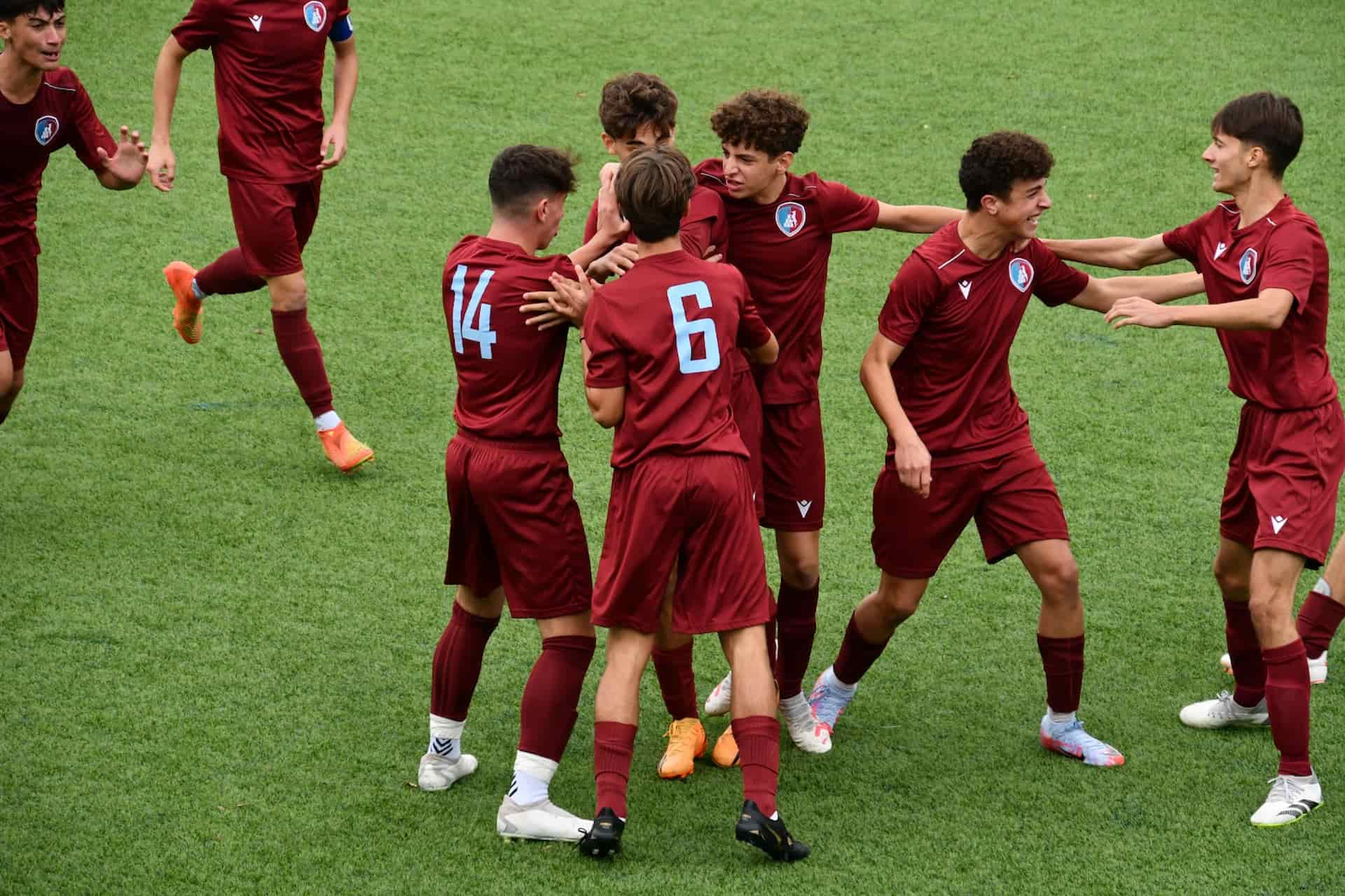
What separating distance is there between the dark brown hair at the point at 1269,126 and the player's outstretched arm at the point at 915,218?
827 mm

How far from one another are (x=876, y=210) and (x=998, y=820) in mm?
1796

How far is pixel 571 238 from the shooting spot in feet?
28.0

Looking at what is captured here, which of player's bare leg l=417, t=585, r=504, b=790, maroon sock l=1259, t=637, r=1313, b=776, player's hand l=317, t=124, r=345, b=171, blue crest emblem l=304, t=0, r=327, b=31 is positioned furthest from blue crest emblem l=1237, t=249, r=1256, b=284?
blue crest emblem l=304, t=0, r=327, b=31

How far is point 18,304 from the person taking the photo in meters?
5.60

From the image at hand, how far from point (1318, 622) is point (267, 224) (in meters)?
4.10

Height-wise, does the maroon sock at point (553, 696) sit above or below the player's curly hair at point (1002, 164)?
below

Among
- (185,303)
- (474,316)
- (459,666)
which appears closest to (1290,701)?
(459,666)

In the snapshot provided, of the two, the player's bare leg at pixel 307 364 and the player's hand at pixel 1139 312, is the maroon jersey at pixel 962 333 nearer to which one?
the player's hand at pixel 1139 312

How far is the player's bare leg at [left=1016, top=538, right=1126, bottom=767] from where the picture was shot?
4.30m

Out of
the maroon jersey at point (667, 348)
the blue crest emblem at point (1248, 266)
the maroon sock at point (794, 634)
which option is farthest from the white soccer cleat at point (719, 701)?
the blue crest emblem at point (1248, 266)

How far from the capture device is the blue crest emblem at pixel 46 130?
5.40 meters

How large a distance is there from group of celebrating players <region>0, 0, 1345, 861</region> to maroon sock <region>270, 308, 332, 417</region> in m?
1.52

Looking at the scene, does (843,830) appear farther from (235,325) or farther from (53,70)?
(235,325)

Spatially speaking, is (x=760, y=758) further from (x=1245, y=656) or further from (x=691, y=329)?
(x=1245, y=656)
